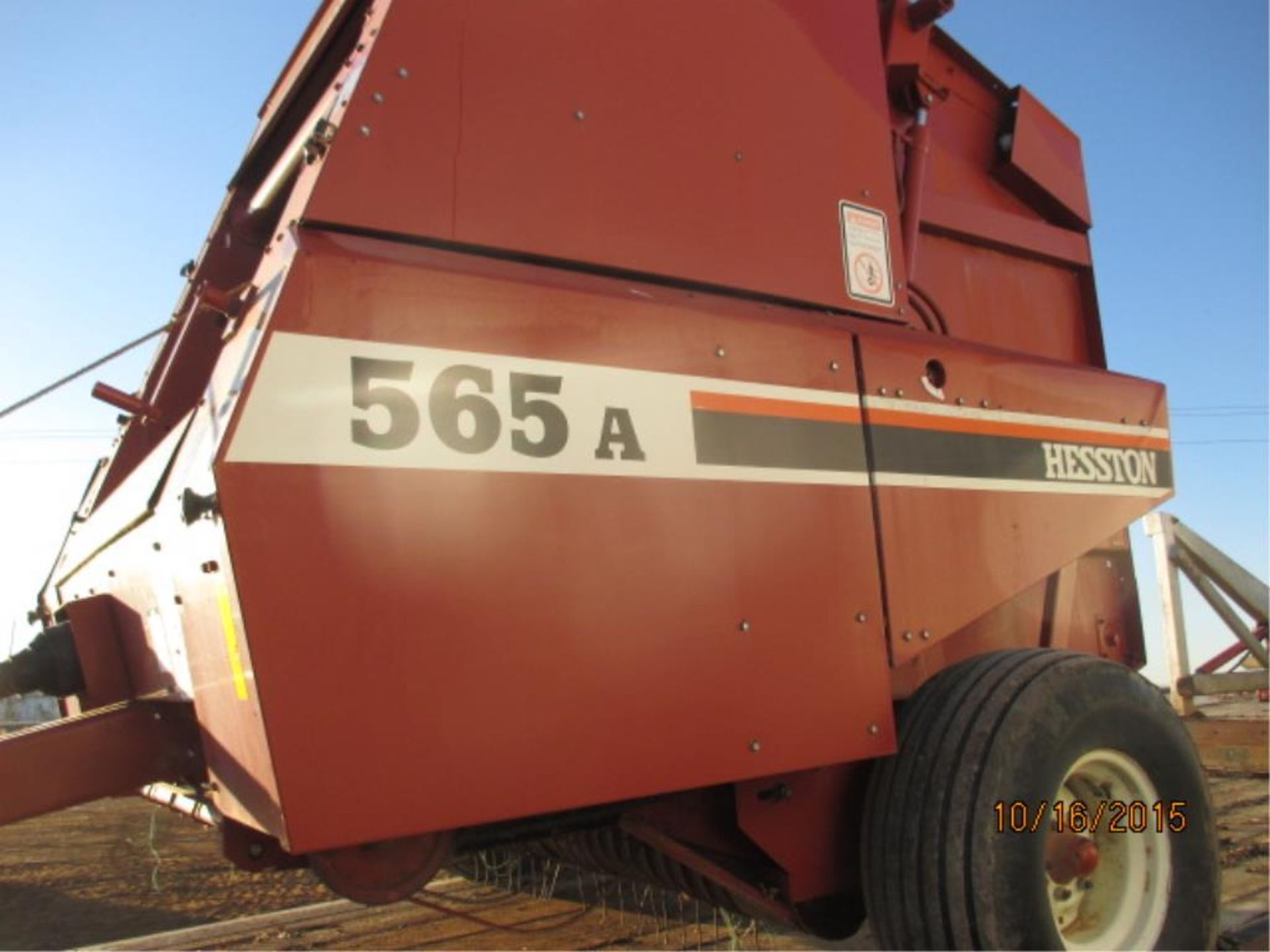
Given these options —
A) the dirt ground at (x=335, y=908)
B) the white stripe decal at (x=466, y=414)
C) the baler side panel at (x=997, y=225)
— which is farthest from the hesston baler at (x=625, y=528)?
the dirt ground at (x=335, y=908)

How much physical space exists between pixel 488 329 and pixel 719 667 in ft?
2.77

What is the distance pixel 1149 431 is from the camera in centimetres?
343

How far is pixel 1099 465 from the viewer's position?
10.5ft

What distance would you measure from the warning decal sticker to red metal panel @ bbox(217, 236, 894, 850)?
44cm

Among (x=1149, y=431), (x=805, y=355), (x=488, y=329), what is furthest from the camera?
(x=1149, y=431)

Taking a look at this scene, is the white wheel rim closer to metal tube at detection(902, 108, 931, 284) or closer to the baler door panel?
the baler door panel

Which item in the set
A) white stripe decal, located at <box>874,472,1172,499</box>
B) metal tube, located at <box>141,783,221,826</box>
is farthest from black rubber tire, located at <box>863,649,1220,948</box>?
metal tube, located at <box>141,783,221,826</box>

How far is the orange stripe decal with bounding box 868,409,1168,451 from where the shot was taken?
2.59 metres

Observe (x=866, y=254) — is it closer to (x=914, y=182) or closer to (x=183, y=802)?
(x=914, y=182)

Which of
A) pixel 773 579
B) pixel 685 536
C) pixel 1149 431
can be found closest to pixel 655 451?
pixel 685 536

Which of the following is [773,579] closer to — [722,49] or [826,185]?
[826,185]

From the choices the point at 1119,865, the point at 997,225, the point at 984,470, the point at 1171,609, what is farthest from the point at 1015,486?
the point at 1171,609

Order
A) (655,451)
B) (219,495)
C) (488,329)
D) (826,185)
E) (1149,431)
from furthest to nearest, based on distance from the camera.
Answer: (1149,431), (826,185), (655,451), (488,329), (219,495)

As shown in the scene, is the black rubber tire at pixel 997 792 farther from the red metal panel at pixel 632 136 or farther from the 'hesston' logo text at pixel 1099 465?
the red metal panel at pixel 632 136
